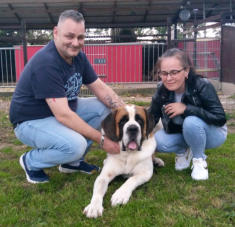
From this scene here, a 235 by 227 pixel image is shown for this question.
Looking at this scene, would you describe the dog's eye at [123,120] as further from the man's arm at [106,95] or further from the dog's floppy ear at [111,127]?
the man's arm at [106,95]

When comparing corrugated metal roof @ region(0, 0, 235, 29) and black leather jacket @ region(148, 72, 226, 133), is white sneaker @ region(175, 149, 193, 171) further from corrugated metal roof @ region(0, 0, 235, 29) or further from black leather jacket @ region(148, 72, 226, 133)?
corrugated metal roof @ region(0, 0, 235, 29)

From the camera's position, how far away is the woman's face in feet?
9.59

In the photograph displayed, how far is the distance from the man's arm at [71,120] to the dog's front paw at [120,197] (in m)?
0.47

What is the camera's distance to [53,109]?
9.27ft

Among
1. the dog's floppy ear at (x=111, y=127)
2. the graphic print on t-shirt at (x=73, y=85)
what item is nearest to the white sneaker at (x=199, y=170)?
the dog's floppy ear at (x=111, y=127)

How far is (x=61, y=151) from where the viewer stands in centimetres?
284

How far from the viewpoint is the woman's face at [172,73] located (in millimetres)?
2924

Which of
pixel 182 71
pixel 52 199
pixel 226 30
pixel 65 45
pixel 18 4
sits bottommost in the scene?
pixel 52 199

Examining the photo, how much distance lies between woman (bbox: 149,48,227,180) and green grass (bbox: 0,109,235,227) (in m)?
0.24

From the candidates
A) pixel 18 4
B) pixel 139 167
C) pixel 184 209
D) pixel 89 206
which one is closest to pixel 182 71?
pixel 139 167

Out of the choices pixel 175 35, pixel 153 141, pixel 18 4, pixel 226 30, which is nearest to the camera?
pixel 153 141

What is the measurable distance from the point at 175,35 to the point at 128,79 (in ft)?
8.70

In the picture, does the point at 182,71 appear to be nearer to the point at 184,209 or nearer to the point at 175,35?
the point at 184,209

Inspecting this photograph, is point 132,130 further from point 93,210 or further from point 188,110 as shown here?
point 93,210
